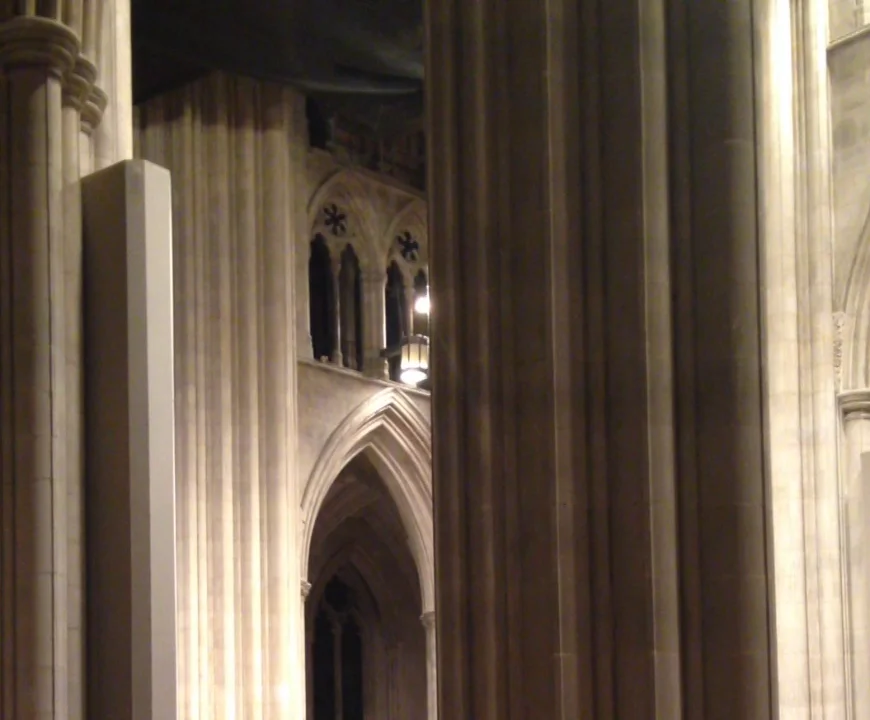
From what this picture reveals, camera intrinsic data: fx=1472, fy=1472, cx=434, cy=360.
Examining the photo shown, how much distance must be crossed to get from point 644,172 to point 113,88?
2268 millimetres

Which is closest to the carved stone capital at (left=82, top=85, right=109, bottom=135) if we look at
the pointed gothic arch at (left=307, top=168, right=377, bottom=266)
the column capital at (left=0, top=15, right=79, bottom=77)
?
the column capital at (left=0, top=15, right=79, bottom=77)

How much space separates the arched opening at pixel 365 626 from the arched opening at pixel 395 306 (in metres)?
2.85

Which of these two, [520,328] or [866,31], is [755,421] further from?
[866,31]

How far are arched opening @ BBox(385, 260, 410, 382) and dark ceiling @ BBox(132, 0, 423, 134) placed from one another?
2835 millimetres

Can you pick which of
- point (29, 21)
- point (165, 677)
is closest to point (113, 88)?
point (29, 21)

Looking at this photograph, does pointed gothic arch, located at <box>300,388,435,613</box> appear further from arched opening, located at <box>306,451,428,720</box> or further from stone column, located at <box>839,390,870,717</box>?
stone column, located at <box>839,390,870,717</box>

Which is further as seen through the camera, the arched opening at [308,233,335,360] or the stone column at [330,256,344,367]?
the arched opening at [308,233,335,360]

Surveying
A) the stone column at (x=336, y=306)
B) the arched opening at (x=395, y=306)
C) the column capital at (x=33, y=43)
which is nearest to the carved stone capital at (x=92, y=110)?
the column capital at (x=33, y=43)

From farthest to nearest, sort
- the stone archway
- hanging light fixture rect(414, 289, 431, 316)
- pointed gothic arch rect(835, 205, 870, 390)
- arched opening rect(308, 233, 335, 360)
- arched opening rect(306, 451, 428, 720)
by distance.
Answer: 1. arched opening rect(306, 451, 428, 720)
2. hanging light fixture rect(414, 289, 431, 316)
3. the stone archway
4. arched opening rect(308, 233, 335, 360)
5. pointed gothic arch rect(835, 205, 870, 390)

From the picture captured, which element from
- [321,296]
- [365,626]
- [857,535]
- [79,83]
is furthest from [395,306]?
[79,83]

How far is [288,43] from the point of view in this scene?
13.9m

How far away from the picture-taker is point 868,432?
38.2 ft

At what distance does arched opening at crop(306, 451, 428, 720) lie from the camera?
64.6ft

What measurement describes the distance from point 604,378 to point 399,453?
454 inches
